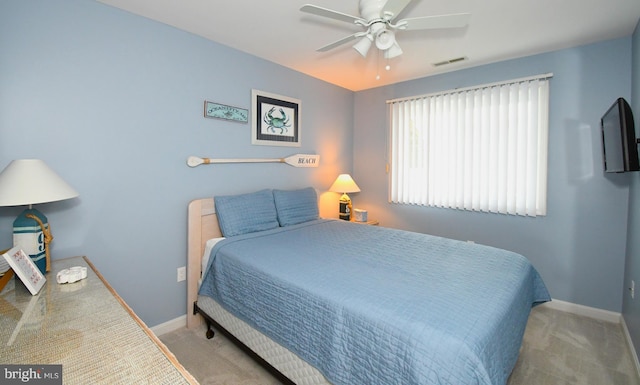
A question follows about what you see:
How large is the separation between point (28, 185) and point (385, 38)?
2.06 meters

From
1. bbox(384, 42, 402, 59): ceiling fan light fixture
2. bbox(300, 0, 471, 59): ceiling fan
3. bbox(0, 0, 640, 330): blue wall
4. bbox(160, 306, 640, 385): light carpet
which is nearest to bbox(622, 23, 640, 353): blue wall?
bbox(0, 0, 640, 330): blue wall

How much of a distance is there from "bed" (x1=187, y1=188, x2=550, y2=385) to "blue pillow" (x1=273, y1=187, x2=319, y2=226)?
0.86ft

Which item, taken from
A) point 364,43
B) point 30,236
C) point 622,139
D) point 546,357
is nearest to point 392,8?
point 364,43

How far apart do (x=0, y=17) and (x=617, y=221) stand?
455cm

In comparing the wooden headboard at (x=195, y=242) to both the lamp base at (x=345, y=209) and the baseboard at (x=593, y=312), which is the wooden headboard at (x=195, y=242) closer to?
the lamp base at (x=345, y=209)

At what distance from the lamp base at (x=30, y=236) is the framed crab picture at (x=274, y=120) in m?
1.72

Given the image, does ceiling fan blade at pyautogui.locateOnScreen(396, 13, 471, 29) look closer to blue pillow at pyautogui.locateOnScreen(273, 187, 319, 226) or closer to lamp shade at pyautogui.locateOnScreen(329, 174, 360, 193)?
blue pillow at pyautogui.locateOnScreen(273, 187, 319, 226)

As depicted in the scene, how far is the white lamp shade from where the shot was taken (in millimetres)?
1340

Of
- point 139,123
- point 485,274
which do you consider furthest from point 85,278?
point 485,274

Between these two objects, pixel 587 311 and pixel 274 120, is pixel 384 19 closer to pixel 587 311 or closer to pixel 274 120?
pixel 274 120

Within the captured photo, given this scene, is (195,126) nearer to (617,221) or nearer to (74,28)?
(74,28)

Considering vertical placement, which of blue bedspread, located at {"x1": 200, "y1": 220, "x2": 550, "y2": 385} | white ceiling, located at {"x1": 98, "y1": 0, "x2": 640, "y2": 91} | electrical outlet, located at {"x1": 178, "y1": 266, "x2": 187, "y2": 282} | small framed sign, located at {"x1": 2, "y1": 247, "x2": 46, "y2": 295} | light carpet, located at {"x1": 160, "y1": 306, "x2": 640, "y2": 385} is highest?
white ceiling, located at {"x1": 98, "y1": 0, "x2": 640, "y2": 91}

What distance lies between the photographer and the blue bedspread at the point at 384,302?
109 cm

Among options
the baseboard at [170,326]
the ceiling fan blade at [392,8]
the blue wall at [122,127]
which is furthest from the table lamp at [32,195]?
the ceiling fan blade at [392,8]
